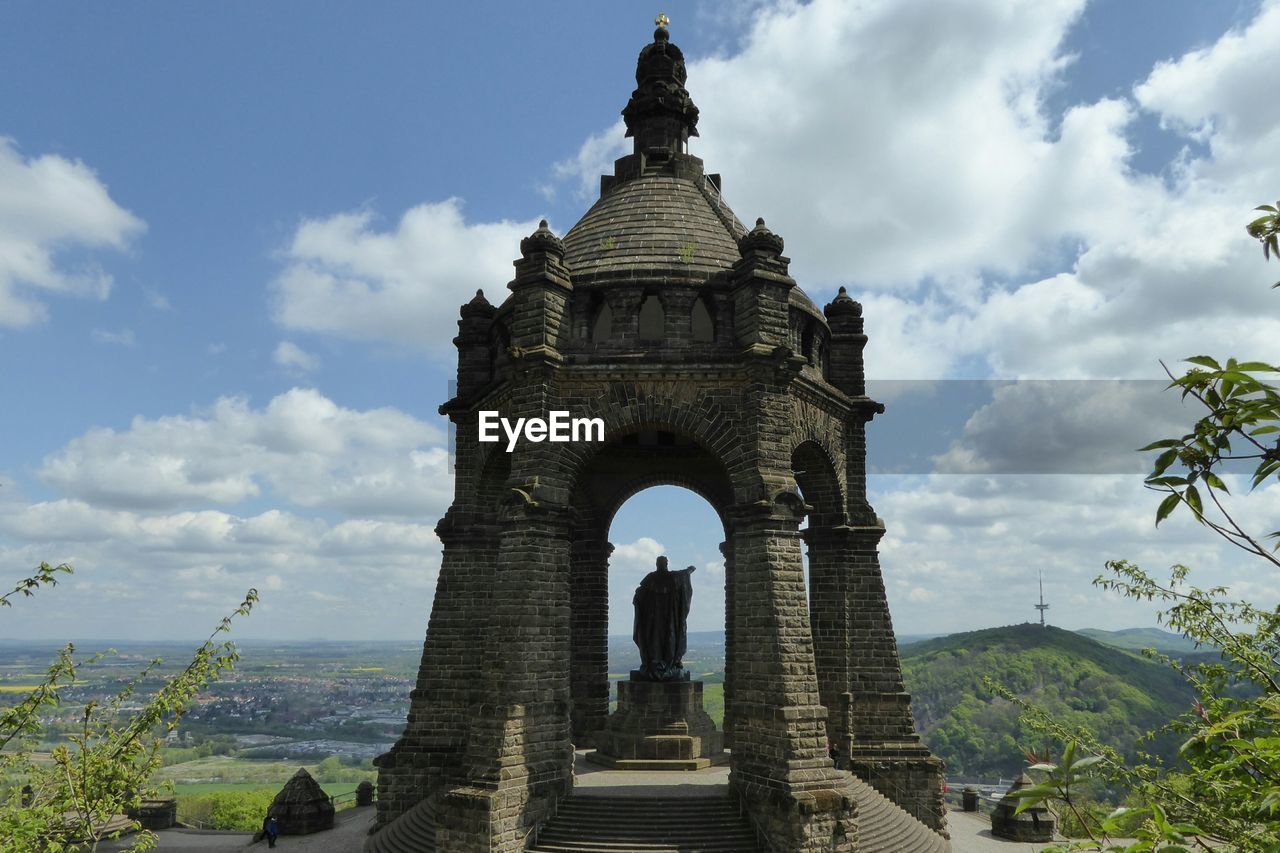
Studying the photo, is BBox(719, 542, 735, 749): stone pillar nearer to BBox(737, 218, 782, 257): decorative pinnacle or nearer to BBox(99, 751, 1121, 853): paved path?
BBox(99, 751, 1121, 853): paved path

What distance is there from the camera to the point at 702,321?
53.1ft

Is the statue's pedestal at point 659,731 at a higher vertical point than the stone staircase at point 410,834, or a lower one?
higher

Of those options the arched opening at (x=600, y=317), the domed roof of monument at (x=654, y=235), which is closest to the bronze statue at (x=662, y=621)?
the arched opening at (x=600, y=317)

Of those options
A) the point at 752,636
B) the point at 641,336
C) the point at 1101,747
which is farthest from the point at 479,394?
the point at 1101,747

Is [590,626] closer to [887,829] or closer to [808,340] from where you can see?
[887,829]

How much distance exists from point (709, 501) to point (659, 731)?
6139 millimetres

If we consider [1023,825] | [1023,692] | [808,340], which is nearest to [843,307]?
[808,340]

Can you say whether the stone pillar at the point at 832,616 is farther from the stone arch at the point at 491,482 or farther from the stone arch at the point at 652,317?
the stone arch at the point at 491,482

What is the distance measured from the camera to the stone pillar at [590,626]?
20766mm

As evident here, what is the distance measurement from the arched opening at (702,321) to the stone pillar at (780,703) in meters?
3.60

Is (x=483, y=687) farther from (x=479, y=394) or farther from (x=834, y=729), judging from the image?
(x=834, y=729)

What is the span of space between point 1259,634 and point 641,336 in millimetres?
11143

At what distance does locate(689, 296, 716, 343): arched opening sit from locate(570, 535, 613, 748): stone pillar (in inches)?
288

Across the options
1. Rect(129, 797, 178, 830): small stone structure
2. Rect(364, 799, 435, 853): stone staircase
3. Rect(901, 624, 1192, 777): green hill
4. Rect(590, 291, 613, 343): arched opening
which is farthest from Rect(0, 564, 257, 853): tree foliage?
Rect(901, 624, 1192, 777): green hill
